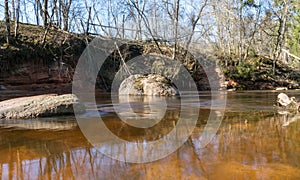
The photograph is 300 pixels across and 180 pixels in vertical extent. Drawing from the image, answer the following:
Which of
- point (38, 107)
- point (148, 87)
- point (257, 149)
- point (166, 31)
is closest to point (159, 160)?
point (257, 149)

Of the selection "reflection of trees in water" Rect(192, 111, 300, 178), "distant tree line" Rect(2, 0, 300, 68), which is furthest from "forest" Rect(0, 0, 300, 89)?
"reflection of trees in water" Rect(192, 111, 300, 178)

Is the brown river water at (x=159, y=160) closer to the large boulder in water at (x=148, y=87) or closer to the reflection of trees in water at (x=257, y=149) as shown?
the reflection of trees in water at (x=257, y=149)

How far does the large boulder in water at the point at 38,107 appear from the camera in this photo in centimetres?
518

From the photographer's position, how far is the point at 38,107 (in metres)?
5.33

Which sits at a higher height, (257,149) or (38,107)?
(38,107)

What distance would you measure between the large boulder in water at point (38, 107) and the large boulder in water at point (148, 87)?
7.03m

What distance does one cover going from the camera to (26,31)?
15.1 metres

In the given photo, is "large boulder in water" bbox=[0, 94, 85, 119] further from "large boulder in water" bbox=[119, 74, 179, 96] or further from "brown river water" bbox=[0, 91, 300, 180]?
"large boulder in water" bbox=[119, 74, 179, 96]

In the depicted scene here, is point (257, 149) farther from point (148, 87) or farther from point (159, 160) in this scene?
point (148, 87)

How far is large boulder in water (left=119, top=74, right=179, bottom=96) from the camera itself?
488 inches

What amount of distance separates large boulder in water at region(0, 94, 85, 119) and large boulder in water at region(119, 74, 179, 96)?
7028 mm

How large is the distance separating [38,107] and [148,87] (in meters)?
7.86

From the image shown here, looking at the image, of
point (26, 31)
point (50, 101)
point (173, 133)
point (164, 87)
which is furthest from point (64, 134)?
point (26, 31)

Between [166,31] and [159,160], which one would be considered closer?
[159,160]
